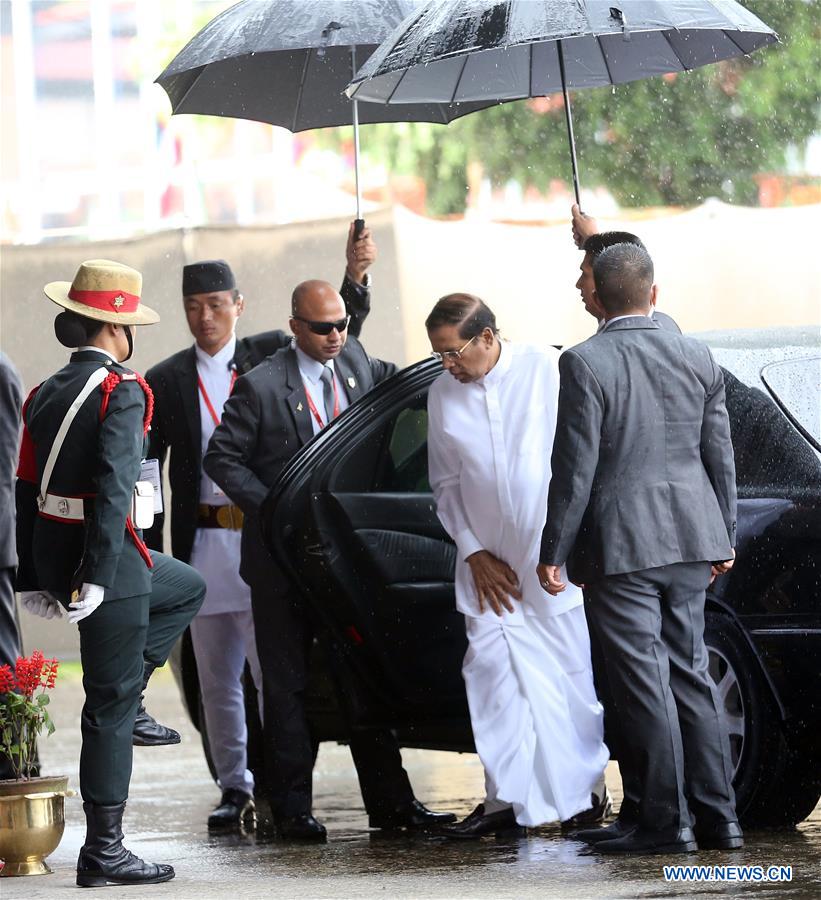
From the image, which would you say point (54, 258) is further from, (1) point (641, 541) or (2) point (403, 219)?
(1) point (641, 541)

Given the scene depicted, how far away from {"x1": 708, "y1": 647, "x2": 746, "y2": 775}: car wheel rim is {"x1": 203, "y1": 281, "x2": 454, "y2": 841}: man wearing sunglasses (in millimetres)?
1090

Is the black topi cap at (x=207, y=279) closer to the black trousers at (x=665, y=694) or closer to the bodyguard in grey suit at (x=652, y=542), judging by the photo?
the bodyguard in grey suit at (x=652, y=542)

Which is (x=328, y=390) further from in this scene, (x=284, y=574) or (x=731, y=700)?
(x=731, y=700)

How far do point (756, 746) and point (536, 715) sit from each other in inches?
26.8

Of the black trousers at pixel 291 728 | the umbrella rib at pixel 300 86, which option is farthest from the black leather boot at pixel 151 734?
the umbrella rib at pixel 300 86

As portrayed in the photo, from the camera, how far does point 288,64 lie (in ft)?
24.4

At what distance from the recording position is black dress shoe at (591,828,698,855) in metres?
5.43

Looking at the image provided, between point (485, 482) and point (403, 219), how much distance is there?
26.4 ft

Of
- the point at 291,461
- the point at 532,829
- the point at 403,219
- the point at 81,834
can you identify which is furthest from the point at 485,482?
the point at 403,219

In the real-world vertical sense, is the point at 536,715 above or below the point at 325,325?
below

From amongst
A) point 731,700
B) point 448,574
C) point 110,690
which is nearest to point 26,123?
point 448,574

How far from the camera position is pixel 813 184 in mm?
15953

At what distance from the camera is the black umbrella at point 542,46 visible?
18.7 feet
